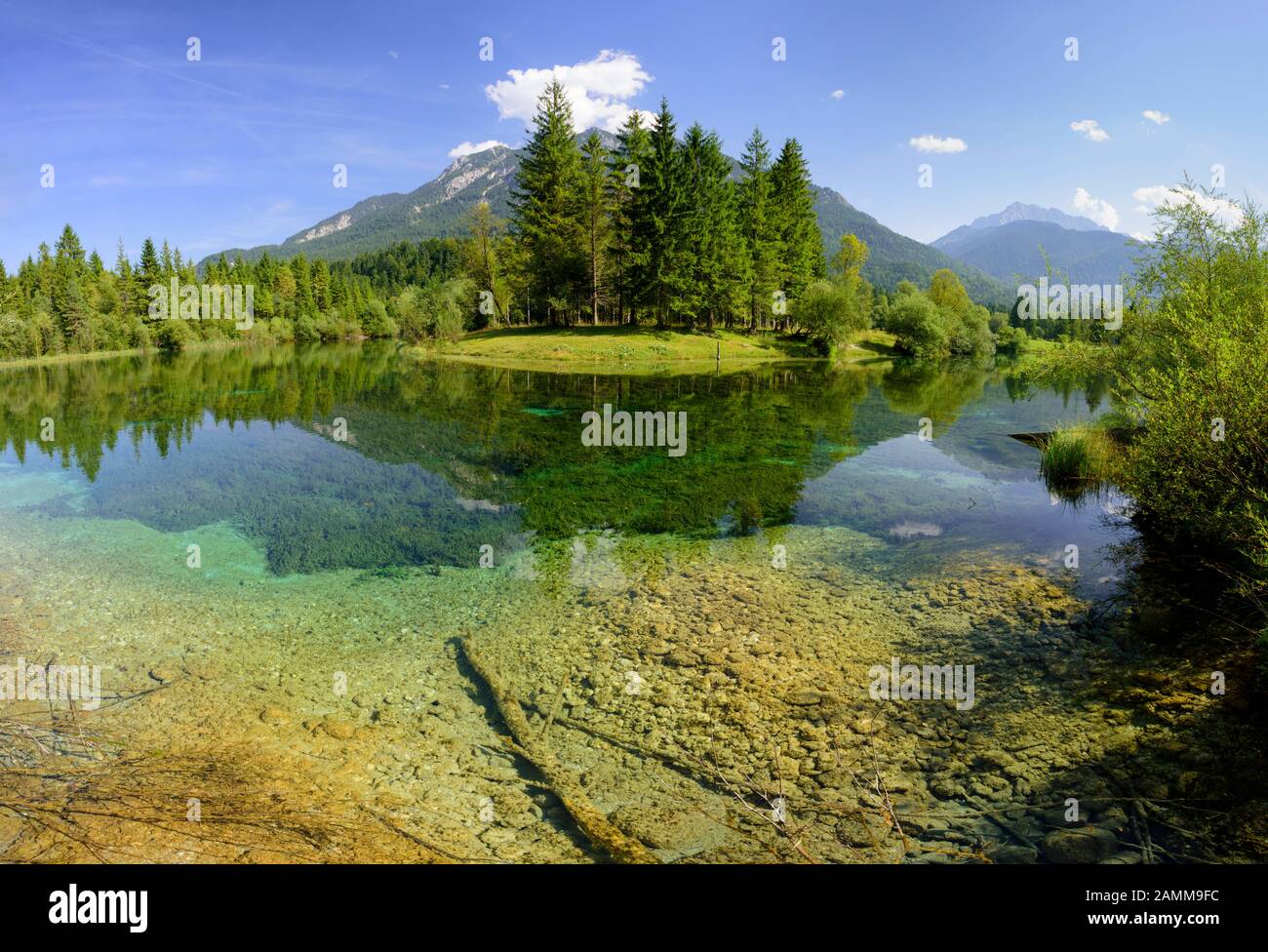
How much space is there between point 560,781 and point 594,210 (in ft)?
221

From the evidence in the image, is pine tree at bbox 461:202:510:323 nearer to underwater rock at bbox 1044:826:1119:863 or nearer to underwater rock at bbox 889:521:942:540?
underwater rock at bbox 889:521:942:540

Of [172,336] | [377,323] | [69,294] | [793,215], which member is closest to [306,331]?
[377,323]

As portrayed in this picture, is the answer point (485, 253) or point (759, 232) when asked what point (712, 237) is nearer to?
point (759, 232)

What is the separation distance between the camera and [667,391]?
4269cm

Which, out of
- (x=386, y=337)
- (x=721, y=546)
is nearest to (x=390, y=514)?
(x=721, y=546)

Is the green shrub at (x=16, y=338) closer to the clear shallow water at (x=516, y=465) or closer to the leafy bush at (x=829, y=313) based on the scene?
the clear shallow water at (x=516, y=465)

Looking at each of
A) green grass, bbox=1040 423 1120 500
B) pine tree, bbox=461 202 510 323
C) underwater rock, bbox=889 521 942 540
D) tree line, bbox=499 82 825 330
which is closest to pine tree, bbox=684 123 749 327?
tree line, bbox=499 82 825 330

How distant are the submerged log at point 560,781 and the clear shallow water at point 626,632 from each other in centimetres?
18

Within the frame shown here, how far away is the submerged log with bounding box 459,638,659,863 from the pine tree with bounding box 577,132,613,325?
61592 mm

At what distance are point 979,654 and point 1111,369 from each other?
477 inches

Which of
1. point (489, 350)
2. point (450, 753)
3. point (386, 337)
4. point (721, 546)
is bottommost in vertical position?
point (450, 753)

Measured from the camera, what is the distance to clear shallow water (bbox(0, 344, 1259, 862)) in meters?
6.87

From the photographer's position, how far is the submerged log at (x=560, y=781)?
6023mm
